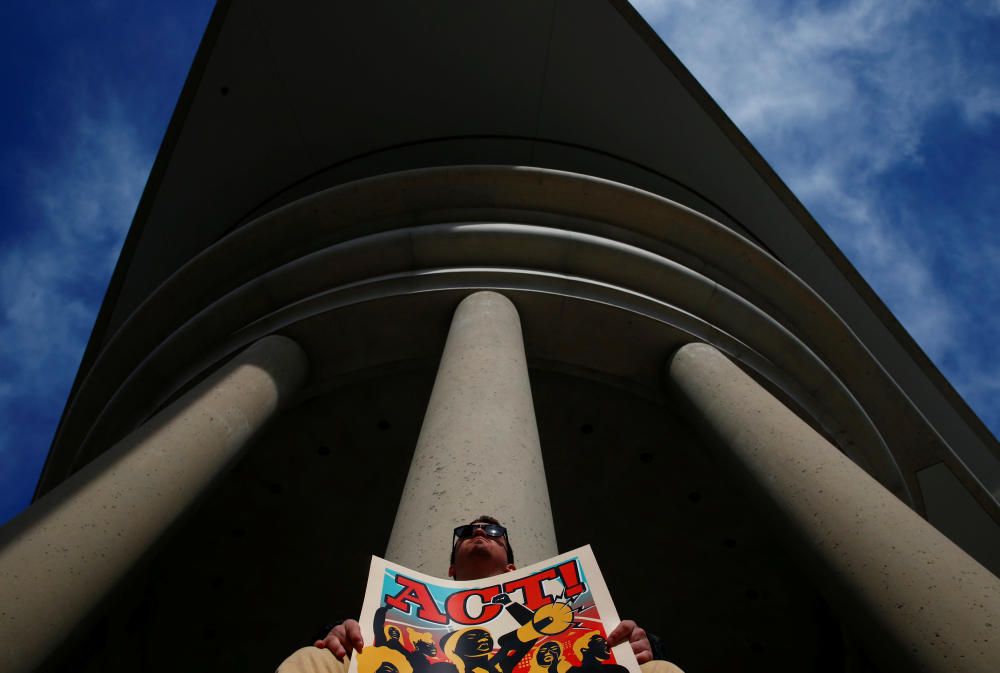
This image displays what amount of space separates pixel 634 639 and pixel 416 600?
849 mm

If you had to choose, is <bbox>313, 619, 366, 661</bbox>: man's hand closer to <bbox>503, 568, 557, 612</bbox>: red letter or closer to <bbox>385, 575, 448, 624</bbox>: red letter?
<bbox>385, 575, 448, 624</bbox>: red letter

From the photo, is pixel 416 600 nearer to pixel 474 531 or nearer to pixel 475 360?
pixel 474 531

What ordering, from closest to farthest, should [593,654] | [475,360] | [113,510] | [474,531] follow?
[593,654], [474,531], [113,510], [475,360]

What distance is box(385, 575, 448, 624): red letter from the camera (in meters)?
3.01

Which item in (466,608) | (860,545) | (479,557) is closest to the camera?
(466,608)

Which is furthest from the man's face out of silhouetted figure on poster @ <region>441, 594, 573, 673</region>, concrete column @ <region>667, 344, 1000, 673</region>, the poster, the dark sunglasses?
concrete column @ <region>667, 344, 1000, 673</region>

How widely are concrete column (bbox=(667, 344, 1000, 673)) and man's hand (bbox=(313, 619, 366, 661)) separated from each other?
4.13 m

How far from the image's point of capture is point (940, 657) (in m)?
5.09

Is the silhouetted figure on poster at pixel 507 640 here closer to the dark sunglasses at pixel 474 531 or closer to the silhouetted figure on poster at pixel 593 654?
the silhouetted figure on poster at pixel 593 654

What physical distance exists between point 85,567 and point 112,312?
11417 millimetres

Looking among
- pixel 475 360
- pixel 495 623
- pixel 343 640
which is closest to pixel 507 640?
pixel 495 623

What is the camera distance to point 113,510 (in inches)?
268

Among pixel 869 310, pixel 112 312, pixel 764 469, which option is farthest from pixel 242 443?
pixel 869 310

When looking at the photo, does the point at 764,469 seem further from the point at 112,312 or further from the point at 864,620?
the point at 112,312
